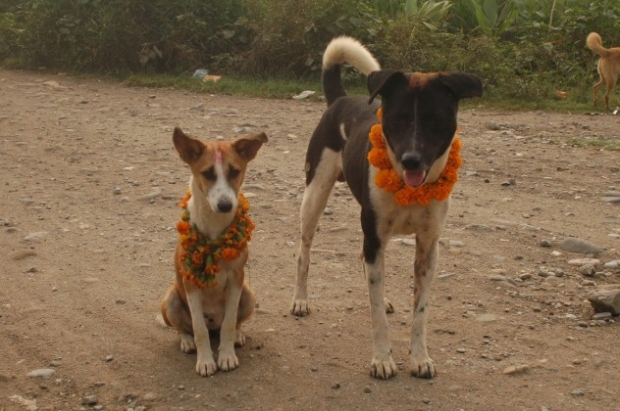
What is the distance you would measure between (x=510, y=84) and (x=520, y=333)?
713cm

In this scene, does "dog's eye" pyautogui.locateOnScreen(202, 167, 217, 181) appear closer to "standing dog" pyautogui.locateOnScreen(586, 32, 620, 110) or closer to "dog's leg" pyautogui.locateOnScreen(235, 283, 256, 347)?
"dog's leg" pyautogui.locateOnScreen(235, 283, 256, 347)

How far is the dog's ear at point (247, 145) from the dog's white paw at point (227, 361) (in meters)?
1.02

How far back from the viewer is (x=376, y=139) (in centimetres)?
470

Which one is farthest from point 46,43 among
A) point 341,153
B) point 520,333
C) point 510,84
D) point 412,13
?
point 520,333

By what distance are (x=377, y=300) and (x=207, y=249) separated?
91 cm

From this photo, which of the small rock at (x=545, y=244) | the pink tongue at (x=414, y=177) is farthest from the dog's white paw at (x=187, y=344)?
the small rock at (x=545, y=244)

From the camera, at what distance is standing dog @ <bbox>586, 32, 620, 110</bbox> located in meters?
11.6

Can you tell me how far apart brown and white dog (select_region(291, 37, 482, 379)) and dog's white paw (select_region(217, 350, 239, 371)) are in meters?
0.72

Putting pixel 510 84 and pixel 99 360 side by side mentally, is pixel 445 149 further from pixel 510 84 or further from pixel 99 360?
pixel 510 84

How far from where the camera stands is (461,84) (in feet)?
14.7

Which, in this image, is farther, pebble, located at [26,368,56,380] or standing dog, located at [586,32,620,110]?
standing dog, located at [586,32,620,110]

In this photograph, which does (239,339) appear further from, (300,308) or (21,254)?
(21,254)

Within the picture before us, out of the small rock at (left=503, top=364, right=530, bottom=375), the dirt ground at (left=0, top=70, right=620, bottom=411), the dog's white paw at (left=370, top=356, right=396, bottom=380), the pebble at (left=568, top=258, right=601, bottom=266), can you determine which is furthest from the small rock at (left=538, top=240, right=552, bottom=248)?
the dog's white paw at (left=370, top=356, right=396, bottom=380)

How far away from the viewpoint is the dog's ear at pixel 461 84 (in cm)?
447
